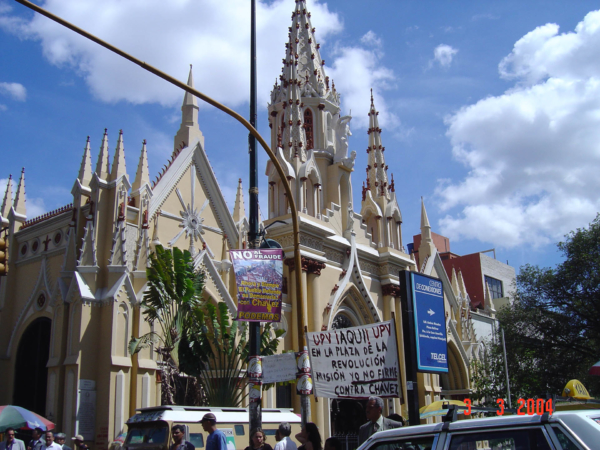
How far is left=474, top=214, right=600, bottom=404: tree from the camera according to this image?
33.6 metres

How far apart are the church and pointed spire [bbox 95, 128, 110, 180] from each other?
41mm

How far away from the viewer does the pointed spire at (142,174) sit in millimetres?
22578

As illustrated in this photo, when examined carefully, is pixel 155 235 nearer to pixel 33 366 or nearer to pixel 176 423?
pixel 33 366

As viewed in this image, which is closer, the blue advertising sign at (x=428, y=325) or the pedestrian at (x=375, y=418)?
the pedestrian at (x=375, y=418)

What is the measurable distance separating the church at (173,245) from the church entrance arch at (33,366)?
5 cm

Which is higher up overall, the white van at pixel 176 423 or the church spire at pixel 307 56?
the church spire at pixel 307 56

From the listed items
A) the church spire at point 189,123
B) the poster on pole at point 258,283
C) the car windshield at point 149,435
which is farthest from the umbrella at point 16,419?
the church spire at point 189,123

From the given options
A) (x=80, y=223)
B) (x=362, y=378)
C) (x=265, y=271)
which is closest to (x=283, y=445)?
(x=362, y=378)

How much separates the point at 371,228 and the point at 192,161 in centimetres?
1319

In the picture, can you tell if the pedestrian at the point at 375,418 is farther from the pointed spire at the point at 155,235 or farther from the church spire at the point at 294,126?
the church spire at the point at 294,126

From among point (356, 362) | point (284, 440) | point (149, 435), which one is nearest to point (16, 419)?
point (149, 435)

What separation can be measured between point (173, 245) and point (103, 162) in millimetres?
4046

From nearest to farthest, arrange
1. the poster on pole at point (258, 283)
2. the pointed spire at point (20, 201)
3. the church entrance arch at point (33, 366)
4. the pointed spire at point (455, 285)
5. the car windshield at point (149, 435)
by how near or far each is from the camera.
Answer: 1. the poster on pole at point (258, 283)
2. the car windshield at point (149, 435)
3. the church entrance arch at point (33, 366)
4. the pointed spire at point (20, 201)
5. the pointed spire at point (455, 285)

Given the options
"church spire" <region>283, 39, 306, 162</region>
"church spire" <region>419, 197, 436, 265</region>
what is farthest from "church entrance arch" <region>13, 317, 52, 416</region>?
"church spire" <region>419, 197, 436, 265</region>
